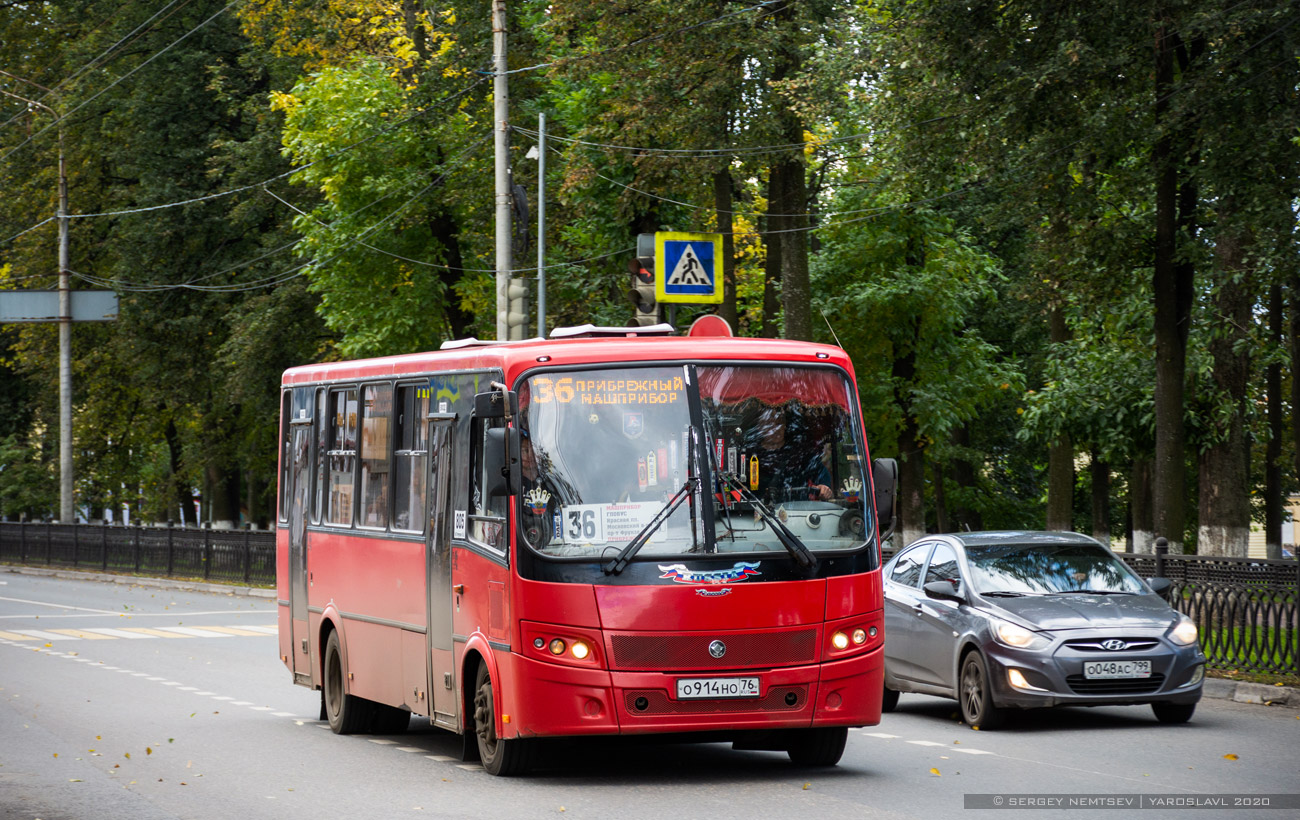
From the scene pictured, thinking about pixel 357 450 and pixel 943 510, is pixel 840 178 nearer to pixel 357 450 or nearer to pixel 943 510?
pixel 943 510

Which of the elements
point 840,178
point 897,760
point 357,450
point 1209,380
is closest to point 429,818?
point 897,760

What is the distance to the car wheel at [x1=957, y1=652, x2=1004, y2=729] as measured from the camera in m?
13.8

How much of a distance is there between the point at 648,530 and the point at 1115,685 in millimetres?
4684

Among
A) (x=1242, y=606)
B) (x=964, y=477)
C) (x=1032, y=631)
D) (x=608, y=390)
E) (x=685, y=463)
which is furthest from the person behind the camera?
(x=964, y=477)

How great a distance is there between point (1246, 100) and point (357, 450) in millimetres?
9726

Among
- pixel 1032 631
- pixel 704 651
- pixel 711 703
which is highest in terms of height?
pixel 704 651

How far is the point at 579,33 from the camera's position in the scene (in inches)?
1305

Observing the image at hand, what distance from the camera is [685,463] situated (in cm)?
1059

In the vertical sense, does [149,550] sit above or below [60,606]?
above

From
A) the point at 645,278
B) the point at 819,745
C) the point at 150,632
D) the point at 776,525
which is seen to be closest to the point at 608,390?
the point at 776,525

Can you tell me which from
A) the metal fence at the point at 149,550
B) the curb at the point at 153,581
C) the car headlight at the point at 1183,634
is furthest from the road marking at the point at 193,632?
the car headlight at the point at 1183,634

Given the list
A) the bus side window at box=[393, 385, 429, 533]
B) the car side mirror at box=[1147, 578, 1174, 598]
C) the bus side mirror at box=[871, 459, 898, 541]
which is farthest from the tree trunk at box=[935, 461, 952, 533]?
the bus side mirror at box=[871, 459, 898, 541]

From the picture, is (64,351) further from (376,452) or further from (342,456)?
(376,452)

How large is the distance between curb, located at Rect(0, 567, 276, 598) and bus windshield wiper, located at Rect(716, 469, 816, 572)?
26.3 metres
